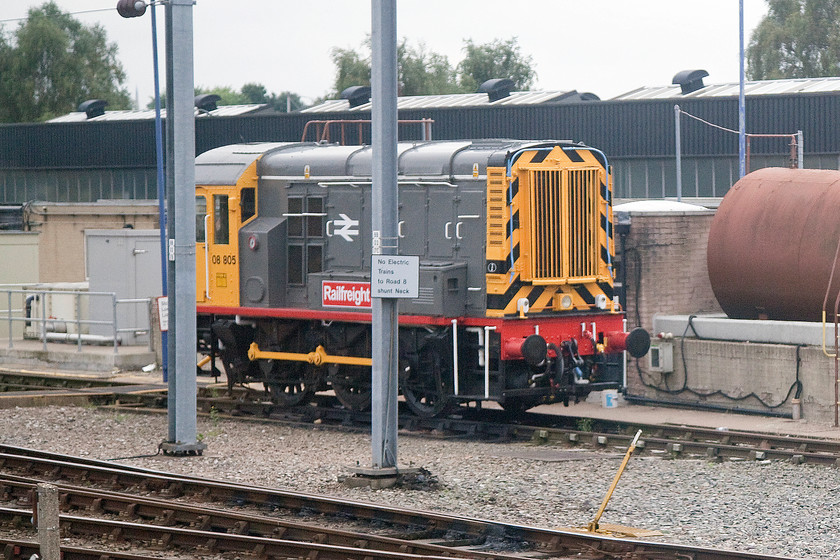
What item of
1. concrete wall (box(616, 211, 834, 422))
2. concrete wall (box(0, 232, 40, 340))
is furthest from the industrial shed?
concrete wall (box(616, 211, 834, 422))

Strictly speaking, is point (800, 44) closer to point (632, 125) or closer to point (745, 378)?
point (632, 125)

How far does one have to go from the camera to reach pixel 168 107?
15258mm

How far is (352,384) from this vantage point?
17891 millimetres

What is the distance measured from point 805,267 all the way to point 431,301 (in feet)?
19.0

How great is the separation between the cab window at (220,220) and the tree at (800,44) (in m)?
48.5

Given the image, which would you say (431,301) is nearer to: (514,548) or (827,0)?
(514,548)

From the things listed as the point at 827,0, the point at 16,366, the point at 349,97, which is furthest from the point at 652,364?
the point at 827,0

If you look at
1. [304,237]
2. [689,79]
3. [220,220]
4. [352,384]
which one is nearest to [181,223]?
[304,237]

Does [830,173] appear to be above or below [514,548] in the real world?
above

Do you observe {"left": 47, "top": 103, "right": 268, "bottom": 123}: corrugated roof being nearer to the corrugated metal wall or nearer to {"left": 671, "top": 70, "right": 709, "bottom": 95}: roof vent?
the corrugated metal wall

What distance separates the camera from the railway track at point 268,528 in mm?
9430

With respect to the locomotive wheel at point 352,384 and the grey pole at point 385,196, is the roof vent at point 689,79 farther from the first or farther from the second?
the grey pole at point 385,196

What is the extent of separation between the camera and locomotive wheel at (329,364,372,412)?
17.8 meters

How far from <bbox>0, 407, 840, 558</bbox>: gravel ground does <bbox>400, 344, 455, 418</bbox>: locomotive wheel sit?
59 centimetres
